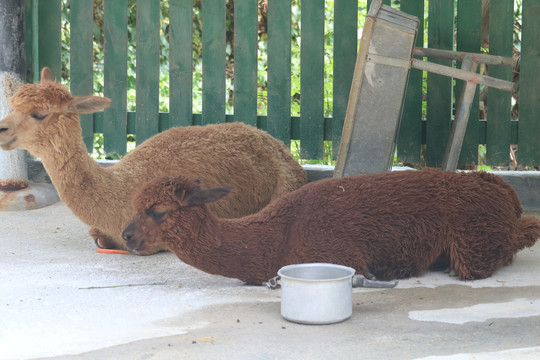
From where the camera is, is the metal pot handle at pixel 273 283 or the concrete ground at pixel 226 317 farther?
the metal pot handle at pixel 273 283

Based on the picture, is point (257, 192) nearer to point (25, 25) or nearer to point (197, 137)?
point (197, 137)

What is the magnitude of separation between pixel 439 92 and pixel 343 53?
941 mm

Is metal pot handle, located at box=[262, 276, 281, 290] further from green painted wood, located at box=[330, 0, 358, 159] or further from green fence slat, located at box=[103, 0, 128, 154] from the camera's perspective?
green fence slat, located at box=[103, 0, 128, 154]

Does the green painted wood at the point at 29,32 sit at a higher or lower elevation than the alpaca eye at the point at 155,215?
higher

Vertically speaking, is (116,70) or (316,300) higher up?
(116,70)

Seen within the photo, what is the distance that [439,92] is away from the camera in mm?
7062

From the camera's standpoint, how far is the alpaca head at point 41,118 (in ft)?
17.5

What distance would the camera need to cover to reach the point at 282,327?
3863 mm

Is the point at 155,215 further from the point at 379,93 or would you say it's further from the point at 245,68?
the point at 245,68

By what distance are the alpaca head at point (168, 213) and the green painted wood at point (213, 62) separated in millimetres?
3049

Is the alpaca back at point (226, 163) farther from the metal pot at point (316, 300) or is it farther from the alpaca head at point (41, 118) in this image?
the metal pot at point (316, 300)

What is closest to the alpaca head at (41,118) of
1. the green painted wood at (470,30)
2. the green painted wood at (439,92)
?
the green painted wood at (439,92)

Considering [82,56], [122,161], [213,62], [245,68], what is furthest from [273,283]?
[82,56]

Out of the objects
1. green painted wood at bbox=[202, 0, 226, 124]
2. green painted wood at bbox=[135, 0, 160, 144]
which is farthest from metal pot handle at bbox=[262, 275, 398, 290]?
green painted wood at bbox=[135, 0, 160, 144]
